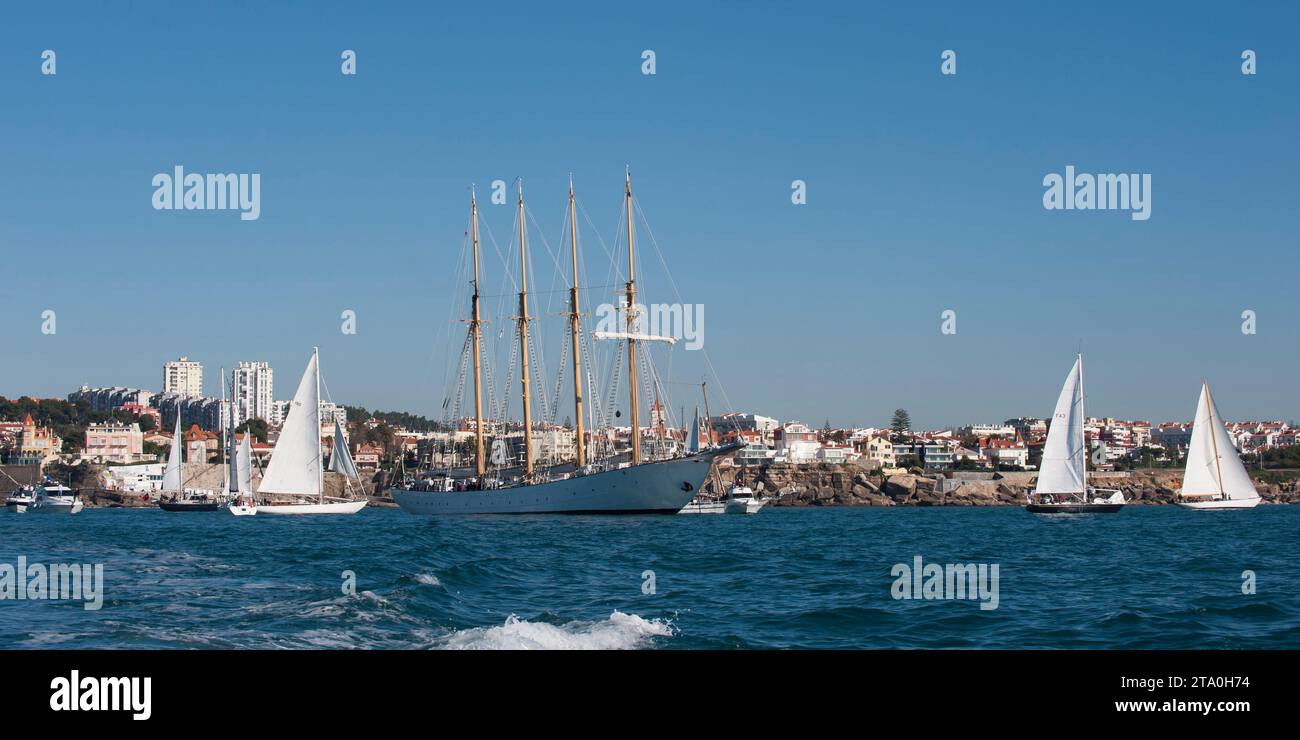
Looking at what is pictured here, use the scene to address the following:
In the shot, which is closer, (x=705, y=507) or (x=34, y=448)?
(x=705, y=507)

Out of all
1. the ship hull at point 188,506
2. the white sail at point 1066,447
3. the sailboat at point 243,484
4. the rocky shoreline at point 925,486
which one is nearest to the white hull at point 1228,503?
the white sail at point 1066,447

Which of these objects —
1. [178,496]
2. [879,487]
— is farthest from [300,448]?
[879,487]

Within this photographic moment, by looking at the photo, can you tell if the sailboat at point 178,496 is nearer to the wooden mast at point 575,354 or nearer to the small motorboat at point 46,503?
the small motorboat at point 46,503

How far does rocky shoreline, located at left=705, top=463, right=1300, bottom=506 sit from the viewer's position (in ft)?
490

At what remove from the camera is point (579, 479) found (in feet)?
250

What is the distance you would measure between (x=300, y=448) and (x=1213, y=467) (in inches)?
2567

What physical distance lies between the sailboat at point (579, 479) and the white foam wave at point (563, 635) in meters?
58.2

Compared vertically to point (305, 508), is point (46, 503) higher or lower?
lower

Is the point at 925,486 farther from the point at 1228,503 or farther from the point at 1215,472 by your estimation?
the point at 1228,503

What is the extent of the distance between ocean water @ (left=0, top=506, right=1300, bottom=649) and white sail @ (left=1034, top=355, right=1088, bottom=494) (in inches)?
1481

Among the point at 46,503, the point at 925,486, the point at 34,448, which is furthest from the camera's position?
the point at 34,448

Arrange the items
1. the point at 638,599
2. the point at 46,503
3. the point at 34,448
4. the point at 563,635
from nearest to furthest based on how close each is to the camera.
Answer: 1. the point at 563,635
2. the point at 638,599
3. the point at 46,503
4. the point at 34,448
